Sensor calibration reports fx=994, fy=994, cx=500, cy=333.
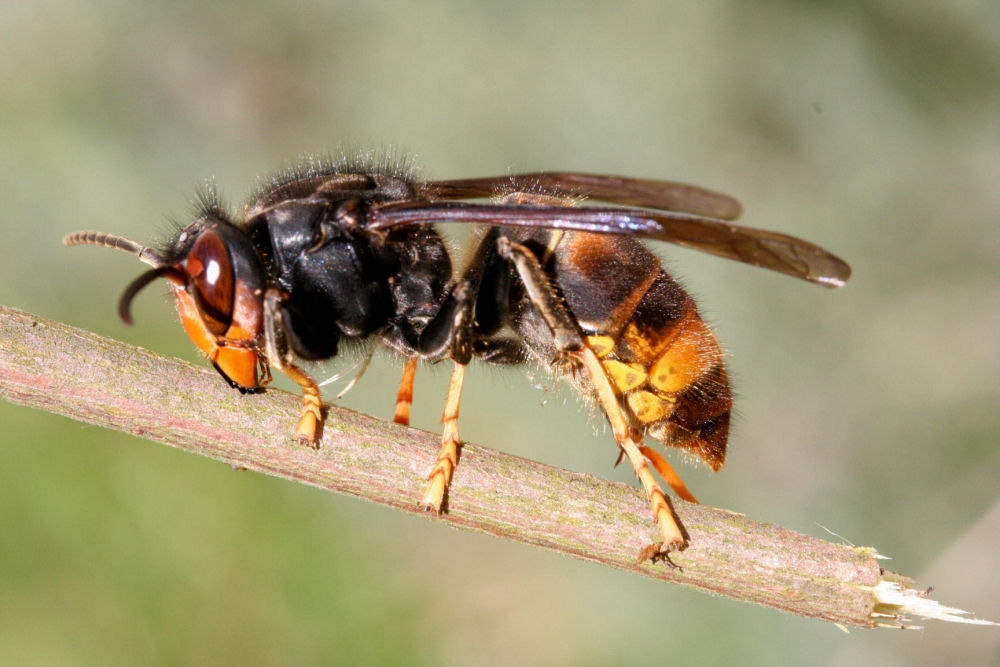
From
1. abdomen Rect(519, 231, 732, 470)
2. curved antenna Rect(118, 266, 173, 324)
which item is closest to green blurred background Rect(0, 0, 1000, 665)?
abdomen Rect(519, 231, 732, 470)

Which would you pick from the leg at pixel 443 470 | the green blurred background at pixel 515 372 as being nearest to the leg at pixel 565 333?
the leg at pixel 443 470

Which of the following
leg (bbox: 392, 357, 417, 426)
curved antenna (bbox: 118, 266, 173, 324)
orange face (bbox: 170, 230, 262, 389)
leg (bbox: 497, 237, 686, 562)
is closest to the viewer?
curved antenna (bbox: 118, 266, 173, 324)

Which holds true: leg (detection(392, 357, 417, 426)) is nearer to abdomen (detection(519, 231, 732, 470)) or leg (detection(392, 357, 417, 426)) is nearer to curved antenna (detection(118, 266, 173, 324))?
abdomen (detection(519, 231, 732, 470))

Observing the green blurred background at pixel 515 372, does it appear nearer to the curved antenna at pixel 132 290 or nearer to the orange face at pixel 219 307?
the orange face at pixel 219 307

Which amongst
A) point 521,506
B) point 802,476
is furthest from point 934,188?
point 521,506

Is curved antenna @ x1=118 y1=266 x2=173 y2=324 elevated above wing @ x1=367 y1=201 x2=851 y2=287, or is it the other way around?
wing @ x1=367 y1=201 x2=851 y2=287

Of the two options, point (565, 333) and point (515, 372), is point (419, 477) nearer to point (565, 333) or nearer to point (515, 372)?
point (565, 333)

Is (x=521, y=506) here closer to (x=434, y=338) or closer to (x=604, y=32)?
(x=434, y=338)
